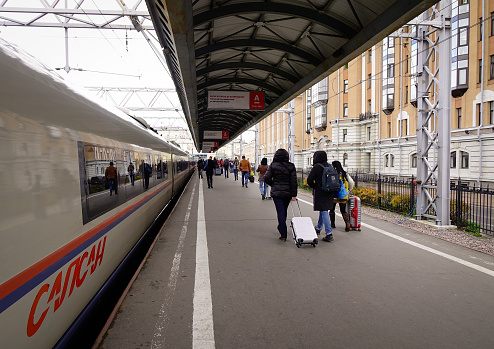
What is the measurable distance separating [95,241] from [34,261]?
4.50 ft

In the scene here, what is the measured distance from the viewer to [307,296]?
4.04 m

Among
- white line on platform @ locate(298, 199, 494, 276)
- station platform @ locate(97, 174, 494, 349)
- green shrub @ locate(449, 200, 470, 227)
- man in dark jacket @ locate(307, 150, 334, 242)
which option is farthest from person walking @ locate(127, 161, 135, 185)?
green shrub @ locate(449, 200, 470, 227)

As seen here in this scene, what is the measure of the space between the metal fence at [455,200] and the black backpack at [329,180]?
137 inches

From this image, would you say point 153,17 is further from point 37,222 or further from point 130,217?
point 37,222

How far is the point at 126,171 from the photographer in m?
5.43

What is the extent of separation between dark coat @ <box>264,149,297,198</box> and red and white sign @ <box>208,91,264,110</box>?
7285 millimetres

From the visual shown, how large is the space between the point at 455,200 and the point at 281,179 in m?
4.76

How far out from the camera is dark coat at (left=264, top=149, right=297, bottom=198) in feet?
21.4

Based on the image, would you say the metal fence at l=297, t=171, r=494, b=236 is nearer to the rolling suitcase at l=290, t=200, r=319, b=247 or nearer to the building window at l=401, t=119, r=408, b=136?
the rolling suitcase at l=290, t=200, r=319, b=247

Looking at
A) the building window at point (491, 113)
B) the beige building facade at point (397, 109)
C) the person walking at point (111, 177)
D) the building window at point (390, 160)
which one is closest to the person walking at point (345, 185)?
the beige building facade at point (397, 109)

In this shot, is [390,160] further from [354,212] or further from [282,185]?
[282,185]

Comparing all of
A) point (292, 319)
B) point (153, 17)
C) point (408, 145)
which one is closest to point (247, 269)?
point (292, 319)

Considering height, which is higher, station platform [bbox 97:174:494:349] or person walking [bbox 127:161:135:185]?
person walking [bbox 127:161:135:185]

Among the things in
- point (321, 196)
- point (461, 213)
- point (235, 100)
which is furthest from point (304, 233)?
point (235, 100)
